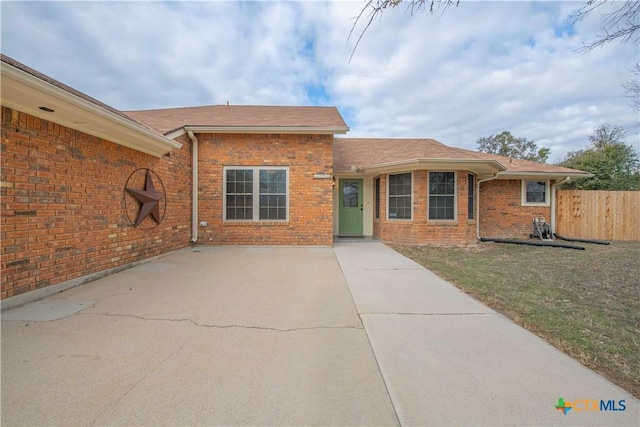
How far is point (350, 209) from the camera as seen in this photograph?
10.8 m

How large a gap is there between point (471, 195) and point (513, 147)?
2885 cm

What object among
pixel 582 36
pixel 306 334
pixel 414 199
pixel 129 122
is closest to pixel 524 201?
→ pixel 414 199

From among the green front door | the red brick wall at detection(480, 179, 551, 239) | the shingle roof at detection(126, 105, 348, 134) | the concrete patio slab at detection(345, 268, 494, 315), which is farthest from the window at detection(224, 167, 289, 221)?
the red brick wall at detection(480, 179, 551, 239)

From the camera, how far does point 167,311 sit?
3.33 metres

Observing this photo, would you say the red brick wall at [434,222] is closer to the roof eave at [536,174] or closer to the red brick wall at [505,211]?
the red brick wall at [505,211]

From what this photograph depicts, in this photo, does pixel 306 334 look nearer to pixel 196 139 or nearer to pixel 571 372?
pixel 571 372

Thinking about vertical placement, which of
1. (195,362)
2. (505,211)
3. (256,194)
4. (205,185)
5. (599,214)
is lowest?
(195,362)

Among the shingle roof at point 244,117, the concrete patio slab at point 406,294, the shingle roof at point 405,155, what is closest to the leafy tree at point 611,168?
the shingle roof at point 405,155

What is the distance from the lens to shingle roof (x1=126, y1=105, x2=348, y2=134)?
25.4 ft

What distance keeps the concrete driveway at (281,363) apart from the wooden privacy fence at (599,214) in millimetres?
10694

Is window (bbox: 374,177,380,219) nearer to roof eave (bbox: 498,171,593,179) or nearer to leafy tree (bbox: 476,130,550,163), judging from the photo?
roof eave (bbox: 498,171,593,179)

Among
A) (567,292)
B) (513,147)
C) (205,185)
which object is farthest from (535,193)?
(513,147)

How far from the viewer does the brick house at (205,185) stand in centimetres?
357

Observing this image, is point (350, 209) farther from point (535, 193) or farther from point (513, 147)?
point (513, 147)
